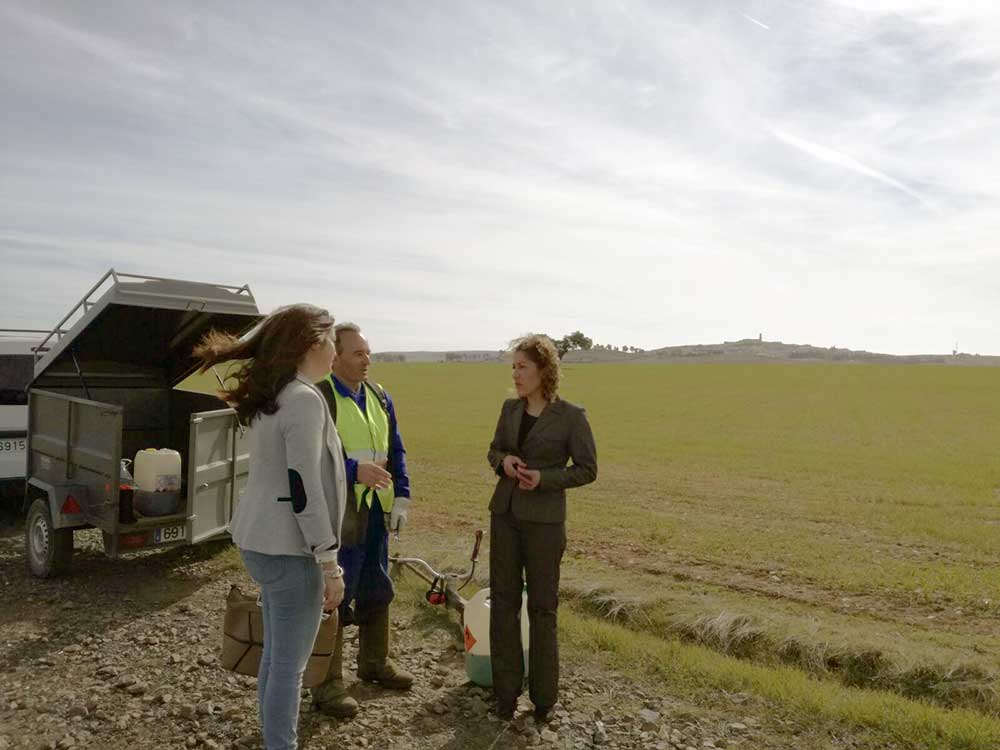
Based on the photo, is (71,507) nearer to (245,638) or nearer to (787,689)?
(245,638)

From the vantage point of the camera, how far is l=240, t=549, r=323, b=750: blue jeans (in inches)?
129

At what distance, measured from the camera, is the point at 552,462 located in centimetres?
467

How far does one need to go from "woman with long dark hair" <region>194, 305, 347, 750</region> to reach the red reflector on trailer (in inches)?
181

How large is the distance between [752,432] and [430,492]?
1681 cm

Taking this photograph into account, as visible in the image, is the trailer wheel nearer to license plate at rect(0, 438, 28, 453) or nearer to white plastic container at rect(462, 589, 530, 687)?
license plate at rect(0, 438, 28, 453)

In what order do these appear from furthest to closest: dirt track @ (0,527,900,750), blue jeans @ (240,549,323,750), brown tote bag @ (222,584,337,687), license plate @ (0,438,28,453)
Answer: license plate @ (0,438,28,453), dirt track @ (0,527,900,750), brown tote bag @ (222,584,337,687), blue jeans @ (240,549,323,750)

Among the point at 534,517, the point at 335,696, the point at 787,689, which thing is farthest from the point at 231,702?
the point at 787,689

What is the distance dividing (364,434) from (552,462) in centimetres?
111

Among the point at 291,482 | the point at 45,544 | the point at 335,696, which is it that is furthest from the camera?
the point at 45,544

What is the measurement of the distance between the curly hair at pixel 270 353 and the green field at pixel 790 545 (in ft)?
11.2

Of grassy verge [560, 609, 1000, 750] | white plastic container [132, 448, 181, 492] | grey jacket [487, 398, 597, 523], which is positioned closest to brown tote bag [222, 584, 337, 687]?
grey jacket [487, 398, 597, 523]

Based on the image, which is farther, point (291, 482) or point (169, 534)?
point (169, 534)

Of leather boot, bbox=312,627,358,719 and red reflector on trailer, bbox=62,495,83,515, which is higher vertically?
red reflector on trailer, bbox=62,495,83,515

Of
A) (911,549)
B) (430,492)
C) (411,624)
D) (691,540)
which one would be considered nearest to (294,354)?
(411,624)
